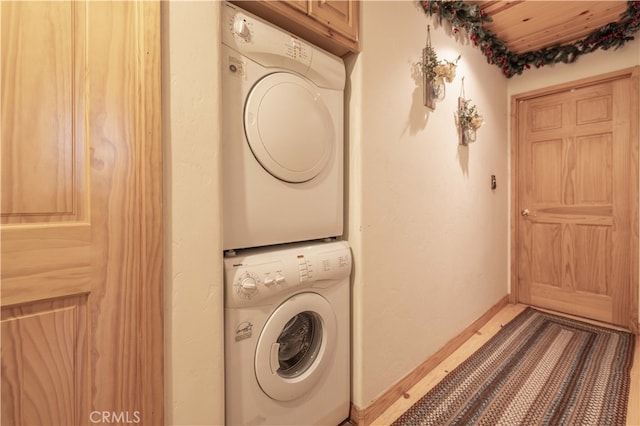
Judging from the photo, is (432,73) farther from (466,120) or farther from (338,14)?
(338,14)

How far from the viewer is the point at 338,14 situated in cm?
124

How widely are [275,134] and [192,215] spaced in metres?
0.44

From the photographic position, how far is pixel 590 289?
254cm

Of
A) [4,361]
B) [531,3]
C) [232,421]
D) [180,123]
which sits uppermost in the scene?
[531,3]

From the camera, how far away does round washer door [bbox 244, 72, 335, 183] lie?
104 centimetres

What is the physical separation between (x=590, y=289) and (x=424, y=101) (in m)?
2.43

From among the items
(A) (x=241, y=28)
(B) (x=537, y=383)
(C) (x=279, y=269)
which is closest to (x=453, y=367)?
(B) (x=537, y=383)

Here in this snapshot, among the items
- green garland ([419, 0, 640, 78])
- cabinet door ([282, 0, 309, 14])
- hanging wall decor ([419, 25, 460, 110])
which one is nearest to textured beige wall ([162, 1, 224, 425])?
cabinet door ([282, 0, 309, 14])

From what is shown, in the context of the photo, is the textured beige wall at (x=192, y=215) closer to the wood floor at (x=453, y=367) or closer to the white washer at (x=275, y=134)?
the white washer at (x=275, y=134)

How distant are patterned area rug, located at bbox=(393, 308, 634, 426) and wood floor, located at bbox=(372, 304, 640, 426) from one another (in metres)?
0.03

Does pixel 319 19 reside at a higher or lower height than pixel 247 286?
higher

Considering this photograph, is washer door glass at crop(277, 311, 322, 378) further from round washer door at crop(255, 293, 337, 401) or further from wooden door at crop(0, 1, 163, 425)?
wooden door at crop(0, 1, 163, 425)

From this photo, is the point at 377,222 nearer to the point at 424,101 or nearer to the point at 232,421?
the point at 424,101

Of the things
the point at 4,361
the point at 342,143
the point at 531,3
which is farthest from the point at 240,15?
the point at 531,3
